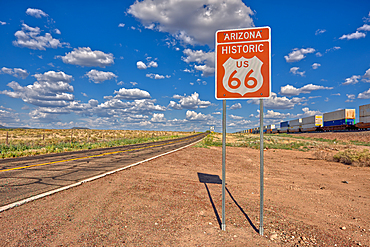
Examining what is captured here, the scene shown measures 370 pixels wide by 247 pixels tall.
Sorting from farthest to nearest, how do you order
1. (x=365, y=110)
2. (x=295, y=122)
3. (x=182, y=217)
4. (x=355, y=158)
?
(x=295, y=122) < (x=365, y=110) < (x=355, y=158) < (x=182, y=217)

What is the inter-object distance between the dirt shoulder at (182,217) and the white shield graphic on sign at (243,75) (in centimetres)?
257

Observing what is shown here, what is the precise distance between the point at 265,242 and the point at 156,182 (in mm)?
4121

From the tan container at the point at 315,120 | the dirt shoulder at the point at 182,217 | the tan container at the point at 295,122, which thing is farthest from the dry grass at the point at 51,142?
the tan container at the point at 295,122

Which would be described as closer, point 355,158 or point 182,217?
point 182,217

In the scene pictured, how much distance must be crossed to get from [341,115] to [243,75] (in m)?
58.6

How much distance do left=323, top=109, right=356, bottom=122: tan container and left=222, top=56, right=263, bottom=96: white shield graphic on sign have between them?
185 ft

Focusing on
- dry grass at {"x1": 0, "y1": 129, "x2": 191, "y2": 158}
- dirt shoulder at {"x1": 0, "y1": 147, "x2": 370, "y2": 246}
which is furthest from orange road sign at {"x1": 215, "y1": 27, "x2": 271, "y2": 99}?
dry grass at {"x1": 0, "y1": 129, "x2": 191, "y2": 158}

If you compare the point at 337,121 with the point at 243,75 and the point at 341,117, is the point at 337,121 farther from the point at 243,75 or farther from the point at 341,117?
the point at 243,75

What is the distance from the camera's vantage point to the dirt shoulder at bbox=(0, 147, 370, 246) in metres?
3.29

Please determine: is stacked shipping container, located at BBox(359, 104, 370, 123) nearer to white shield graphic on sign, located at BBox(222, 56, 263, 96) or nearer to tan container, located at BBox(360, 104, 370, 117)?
tan container, located at BBox(360, 104, 370, 117)

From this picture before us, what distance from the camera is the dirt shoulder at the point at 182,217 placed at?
130 inches

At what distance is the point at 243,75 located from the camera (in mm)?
3752

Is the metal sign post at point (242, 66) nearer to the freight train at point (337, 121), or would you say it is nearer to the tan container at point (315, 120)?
the freight train at point (337, 121)

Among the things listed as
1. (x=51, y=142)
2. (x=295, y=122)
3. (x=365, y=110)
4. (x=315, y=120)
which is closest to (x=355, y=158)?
(x=51, y=142)
